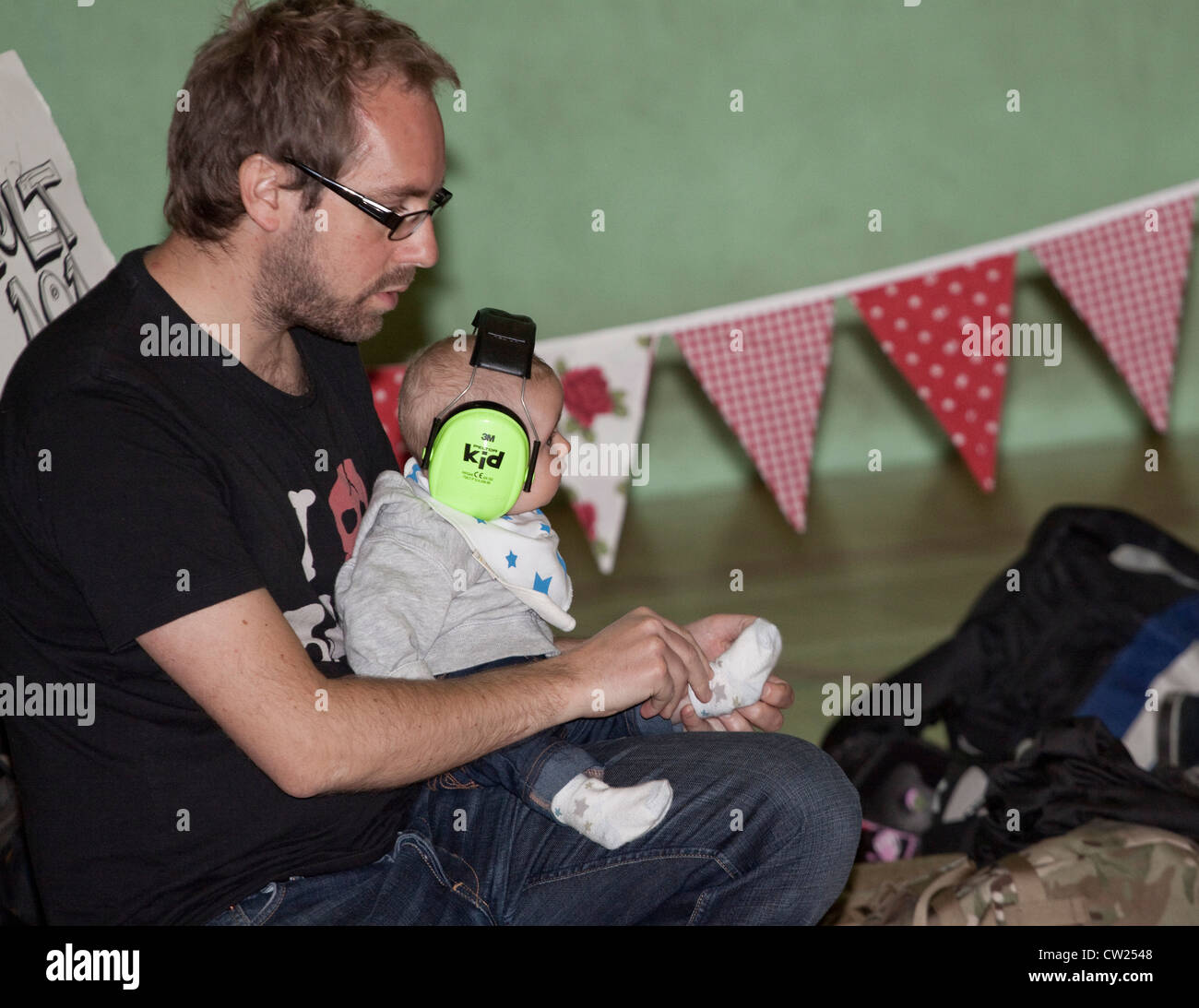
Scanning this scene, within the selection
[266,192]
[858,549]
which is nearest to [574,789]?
[266,192]

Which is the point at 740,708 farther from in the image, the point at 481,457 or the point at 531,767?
the point at 481,457

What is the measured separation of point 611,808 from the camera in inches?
61.6

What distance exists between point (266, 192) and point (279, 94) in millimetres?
114

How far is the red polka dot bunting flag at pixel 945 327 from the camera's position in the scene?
3.29 metres

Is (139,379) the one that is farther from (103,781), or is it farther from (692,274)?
(692,274)

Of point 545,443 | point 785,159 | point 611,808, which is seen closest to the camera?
point 611,808

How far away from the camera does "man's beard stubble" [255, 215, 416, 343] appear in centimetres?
162

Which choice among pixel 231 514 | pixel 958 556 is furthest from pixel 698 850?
pixel 958 556

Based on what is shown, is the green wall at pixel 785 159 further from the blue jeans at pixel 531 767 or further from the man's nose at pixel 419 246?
the blue jeans at pixel 531 767

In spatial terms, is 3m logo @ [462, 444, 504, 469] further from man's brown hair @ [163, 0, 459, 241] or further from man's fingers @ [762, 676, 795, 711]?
man's fingers @ [762, 676, 795, 711]

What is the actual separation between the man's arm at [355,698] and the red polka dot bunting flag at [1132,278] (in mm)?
2152

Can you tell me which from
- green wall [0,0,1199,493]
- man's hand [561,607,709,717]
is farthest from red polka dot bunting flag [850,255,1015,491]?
green wall [0,0,1199,493]

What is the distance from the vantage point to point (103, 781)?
4.85ft
